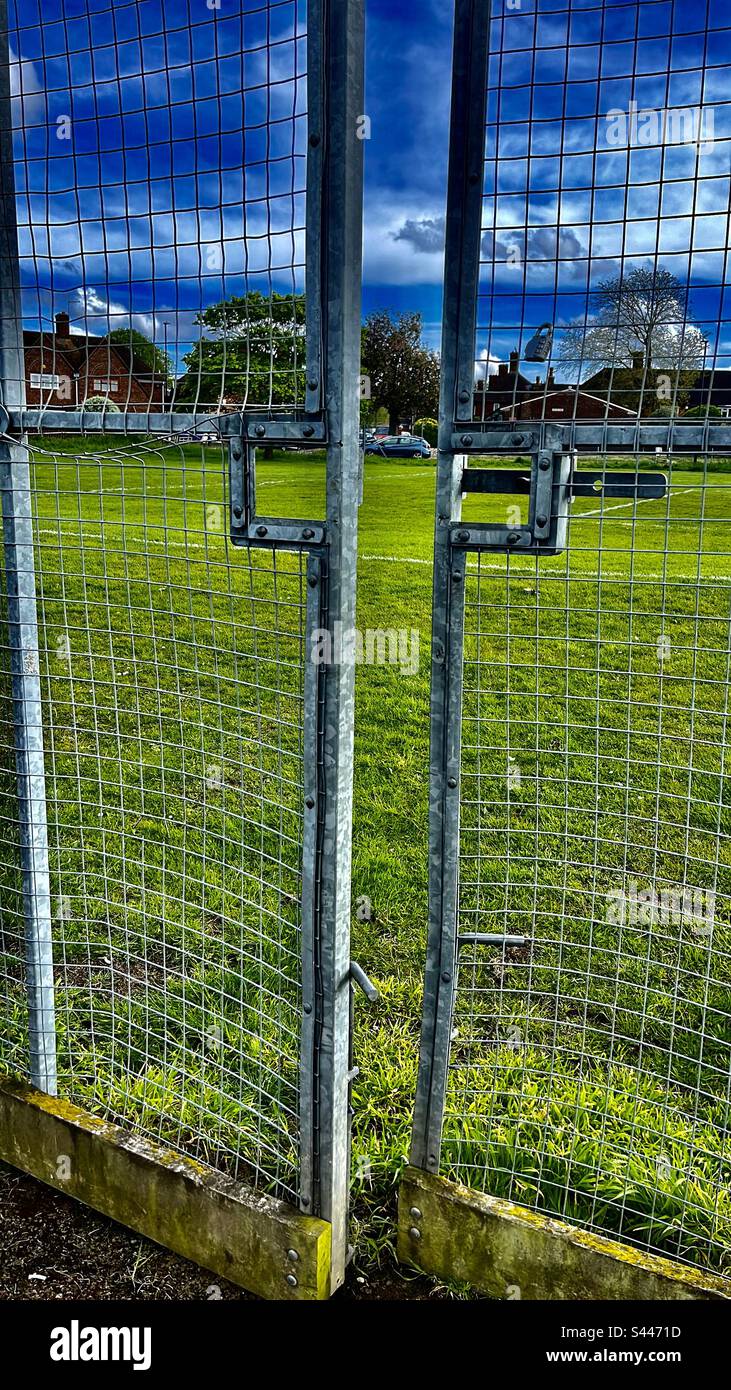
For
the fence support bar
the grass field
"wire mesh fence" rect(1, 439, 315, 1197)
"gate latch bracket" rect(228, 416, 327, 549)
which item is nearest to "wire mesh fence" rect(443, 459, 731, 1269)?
the grass field

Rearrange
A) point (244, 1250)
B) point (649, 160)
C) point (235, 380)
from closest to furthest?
point (649, 160) < point (235, 380) < point (244, 1250)

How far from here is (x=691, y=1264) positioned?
2.62m

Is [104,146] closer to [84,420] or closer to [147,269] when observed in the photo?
[147,269]

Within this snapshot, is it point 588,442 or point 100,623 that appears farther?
point 100,623

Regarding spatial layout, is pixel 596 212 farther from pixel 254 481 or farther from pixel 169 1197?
pixel 169 1197

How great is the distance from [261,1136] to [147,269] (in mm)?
2272

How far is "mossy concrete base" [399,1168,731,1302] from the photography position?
2502 millimetres

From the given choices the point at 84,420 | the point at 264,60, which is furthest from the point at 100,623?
the point at 264,60

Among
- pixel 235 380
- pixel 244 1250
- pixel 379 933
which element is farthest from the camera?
pixel 379 933

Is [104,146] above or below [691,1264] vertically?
above

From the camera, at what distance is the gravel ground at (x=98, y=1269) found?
273 cm

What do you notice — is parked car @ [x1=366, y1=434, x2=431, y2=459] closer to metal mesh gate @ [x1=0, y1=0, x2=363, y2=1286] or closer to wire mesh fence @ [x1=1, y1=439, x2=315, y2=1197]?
wire mesh fence @ [x1=1, y1=439, x2=315, y2=1197]

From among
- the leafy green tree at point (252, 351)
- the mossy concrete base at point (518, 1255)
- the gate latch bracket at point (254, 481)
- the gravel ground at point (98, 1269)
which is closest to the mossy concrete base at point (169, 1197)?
the gravel ground at point (98, 1269)

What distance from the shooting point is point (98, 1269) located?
2.82 m
